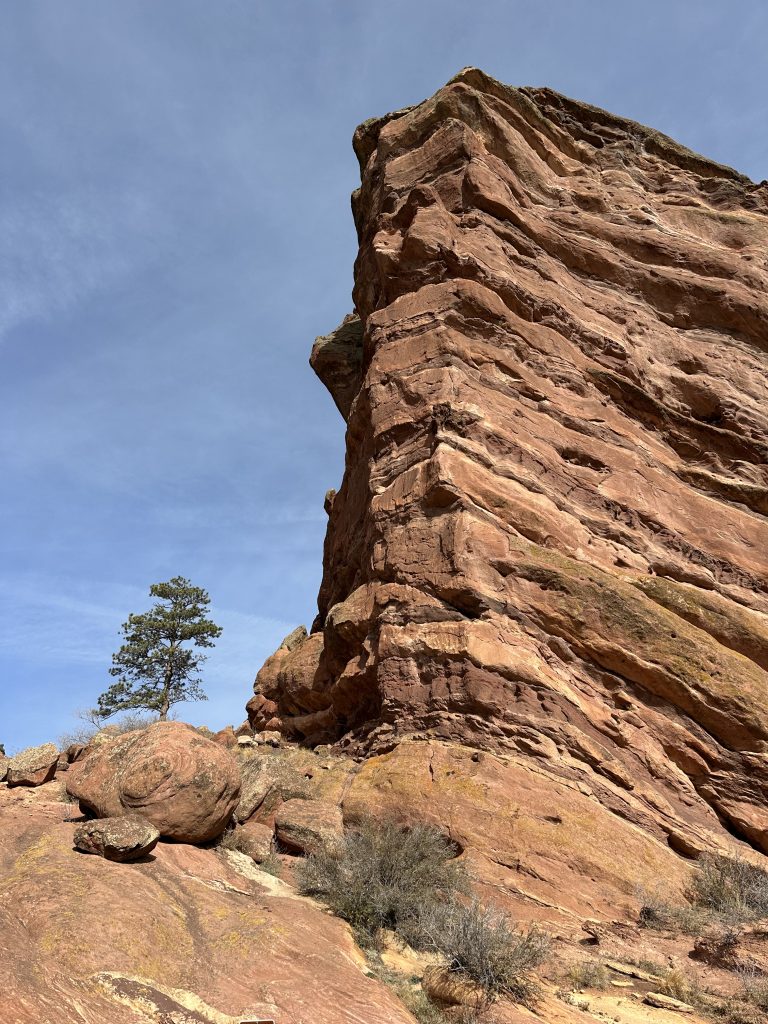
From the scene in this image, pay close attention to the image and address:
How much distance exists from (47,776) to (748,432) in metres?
19.7

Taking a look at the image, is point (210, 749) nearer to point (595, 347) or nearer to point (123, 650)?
point (595, 347)

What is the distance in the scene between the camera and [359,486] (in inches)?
794

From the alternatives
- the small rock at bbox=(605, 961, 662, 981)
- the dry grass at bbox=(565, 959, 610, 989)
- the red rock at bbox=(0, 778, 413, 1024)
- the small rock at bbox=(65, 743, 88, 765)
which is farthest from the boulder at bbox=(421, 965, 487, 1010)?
the small rock at bbox=(65, 743, 88, 765)

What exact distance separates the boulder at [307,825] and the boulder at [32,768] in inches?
154

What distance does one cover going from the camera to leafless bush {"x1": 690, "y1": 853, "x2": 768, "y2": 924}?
31.3ft

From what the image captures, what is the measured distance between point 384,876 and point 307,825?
6.05 feet

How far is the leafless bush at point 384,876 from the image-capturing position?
28.1 feet

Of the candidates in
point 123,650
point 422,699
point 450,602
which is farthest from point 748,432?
point 123,650

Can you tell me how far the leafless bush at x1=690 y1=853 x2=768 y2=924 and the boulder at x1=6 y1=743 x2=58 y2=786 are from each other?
402 inches

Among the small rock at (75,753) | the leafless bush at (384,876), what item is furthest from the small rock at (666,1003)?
the small rock at (75,753)

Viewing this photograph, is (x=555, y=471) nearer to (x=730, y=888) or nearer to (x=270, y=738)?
(x=730, y=888)

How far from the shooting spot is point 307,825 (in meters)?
10.7

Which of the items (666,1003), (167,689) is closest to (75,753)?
(666,1003)

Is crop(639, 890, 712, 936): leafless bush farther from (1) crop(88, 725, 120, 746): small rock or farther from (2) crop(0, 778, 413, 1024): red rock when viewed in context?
(1) crop(88, 725, 120, 746): small rock
